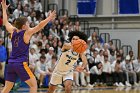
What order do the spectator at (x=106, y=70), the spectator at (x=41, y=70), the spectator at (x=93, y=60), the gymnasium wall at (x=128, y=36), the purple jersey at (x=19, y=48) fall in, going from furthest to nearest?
the gymnasium wall at (x=128, y=36)
the spectator at (x=106, y=70)
the spectator at (x=93, y=60)
the spectator at (x=41, y=70)
the purple jersey at (x=19, y=48)

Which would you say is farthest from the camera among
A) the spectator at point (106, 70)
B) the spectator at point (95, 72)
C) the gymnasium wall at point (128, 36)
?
the gymnasium wall at point (128, 36)

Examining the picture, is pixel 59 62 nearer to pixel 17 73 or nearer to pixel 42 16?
pixel 17 73

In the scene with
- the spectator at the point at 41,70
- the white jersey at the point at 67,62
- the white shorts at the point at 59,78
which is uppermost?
the white jersey at the point at 67,62

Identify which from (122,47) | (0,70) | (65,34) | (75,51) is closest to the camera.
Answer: (75,51)

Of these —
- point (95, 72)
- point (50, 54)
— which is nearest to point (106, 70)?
point (95, 72)

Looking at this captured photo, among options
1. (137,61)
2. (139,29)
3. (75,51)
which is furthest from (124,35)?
(75,51)

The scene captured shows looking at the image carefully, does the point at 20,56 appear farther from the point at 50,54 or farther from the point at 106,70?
the point at 106,70

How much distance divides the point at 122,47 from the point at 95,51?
208 inches

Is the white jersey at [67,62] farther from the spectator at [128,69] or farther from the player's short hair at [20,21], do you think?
the spectator at [128,69]

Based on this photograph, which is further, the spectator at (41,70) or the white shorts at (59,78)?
the spectator at (41,70)

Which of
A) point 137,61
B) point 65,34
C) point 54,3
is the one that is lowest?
point 137,61

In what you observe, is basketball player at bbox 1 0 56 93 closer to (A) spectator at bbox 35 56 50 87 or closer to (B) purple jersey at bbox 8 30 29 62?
(B) purple jersey at bbox 8 30 29 62

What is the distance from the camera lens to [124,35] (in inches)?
1046

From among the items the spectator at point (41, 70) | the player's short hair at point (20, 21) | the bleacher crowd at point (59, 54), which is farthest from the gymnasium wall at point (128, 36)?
the player's short hair at point (20, 21)
